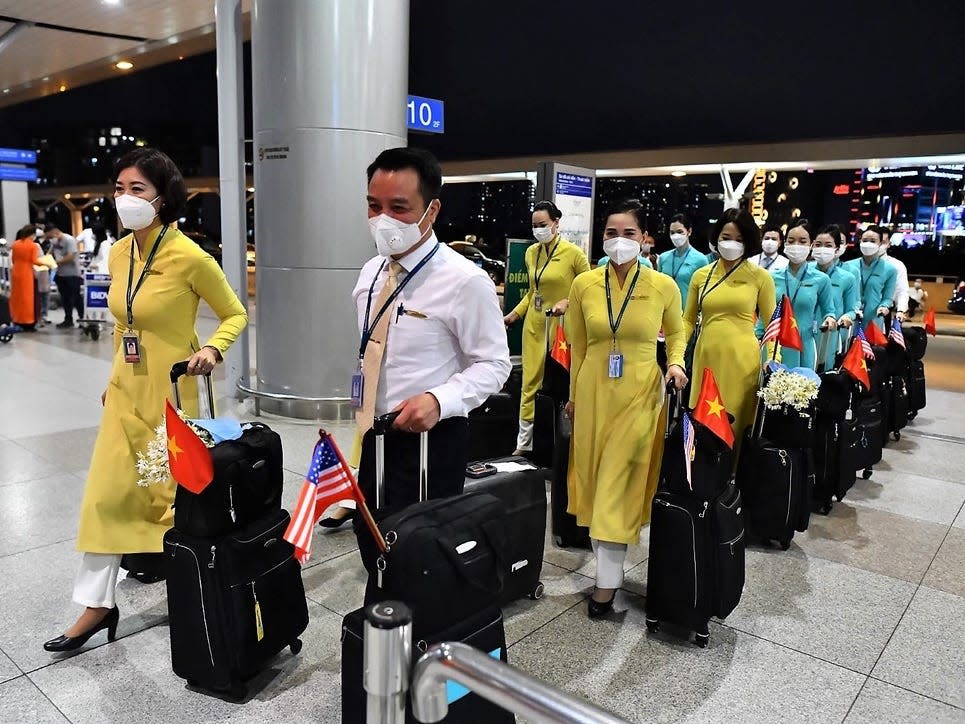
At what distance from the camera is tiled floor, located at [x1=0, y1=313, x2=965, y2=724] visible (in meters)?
2.54

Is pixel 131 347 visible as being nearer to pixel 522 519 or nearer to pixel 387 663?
pixel 522 519

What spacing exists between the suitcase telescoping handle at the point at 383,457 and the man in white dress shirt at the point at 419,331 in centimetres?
6

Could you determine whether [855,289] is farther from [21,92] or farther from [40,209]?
[40,209]

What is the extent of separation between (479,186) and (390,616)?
1907cm

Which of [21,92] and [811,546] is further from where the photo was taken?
[21,92]

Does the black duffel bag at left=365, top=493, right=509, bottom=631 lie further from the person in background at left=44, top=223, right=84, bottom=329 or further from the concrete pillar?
the person in background at left=44, top=223, right=84, bottom=329

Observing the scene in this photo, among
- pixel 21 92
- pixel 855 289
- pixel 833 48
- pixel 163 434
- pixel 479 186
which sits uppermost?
pixel 21 92

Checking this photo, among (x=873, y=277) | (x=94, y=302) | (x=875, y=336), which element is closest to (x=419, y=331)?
(x=875, y=336)

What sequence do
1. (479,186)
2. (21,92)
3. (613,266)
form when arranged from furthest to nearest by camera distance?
(21,92), (479,186), (613,266)

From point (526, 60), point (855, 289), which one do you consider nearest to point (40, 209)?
point (526, 60)

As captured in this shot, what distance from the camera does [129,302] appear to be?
9.21ft

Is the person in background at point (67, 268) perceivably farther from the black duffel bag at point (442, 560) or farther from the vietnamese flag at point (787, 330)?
the black duffel bag at point (442, 560)

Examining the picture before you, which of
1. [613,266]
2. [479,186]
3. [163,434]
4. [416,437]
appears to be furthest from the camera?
[479,186]

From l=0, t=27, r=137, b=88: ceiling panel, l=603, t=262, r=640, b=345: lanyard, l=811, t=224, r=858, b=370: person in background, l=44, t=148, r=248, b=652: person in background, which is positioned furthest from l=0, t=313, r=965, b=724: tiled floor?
l=0, t=27, r=137, b=88: ceiling panel
